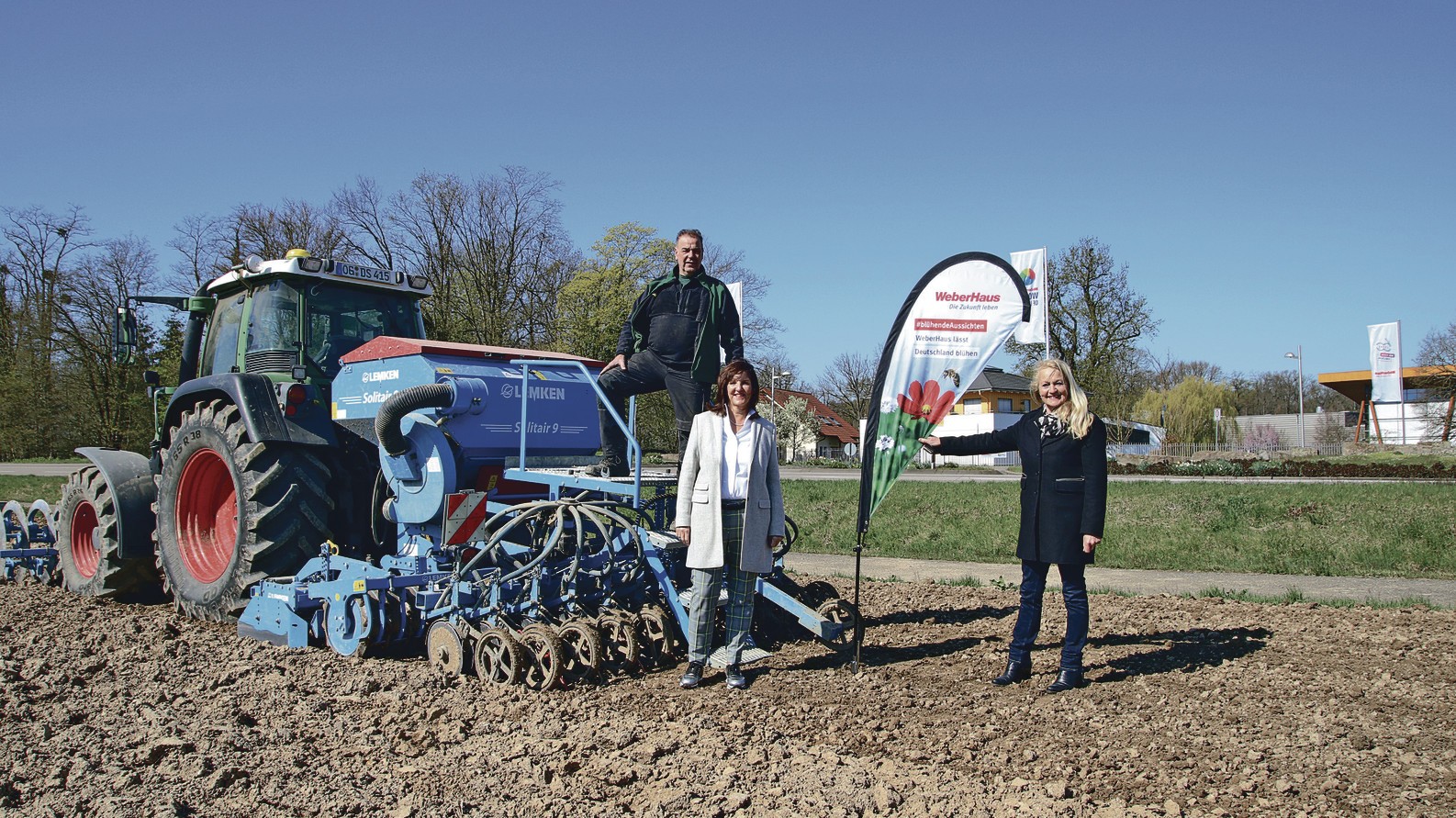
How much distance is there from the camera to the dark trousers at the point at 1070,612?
16.1 ft

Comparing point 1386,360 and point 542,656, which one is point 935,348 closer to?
point 542,656

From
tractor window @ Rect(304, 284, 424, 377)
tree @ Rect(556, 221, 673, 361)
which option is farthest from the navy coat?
tree @ Rect(556, 221, 673, 361)

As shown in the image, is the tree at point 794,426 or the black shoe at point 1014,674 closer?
the black shoe at point 1014,674

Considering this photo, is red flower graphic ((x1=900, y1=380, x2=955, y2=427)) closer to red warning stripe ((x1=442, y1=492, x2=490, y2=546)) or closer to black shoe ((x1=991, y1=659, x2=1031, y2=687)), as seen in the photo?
black shoe ((x1=991, y1=659, x2=1031, y2=687))

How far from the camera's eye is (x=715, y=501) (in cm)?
500

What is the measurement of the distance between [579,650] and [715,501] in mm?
1033

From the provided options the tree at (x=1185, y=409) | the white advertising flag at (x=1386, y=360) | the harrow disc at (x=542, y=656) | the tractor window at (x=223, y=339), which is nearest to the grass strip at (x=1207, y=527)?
the harrow disc at (x=542, y=656)

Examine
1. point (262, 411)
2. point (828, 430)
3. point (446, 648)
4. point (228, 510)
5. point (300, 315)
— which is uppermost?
point (828, 430)

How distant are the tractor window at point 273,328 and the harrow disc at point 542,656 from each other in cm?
322

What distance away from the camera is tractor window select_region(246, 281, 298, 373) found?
6938mm

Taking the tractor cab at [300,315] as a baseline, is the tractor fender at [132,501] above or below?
below

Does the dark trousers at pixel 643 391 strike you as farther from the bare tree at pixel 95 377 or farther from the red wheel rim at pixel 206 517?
the bare tree at pixel 95 377

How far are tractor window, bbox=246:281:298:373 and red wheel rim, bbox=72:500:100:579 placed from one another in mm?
2454

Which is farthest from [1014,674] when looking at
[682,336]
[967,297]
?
[682,336]
